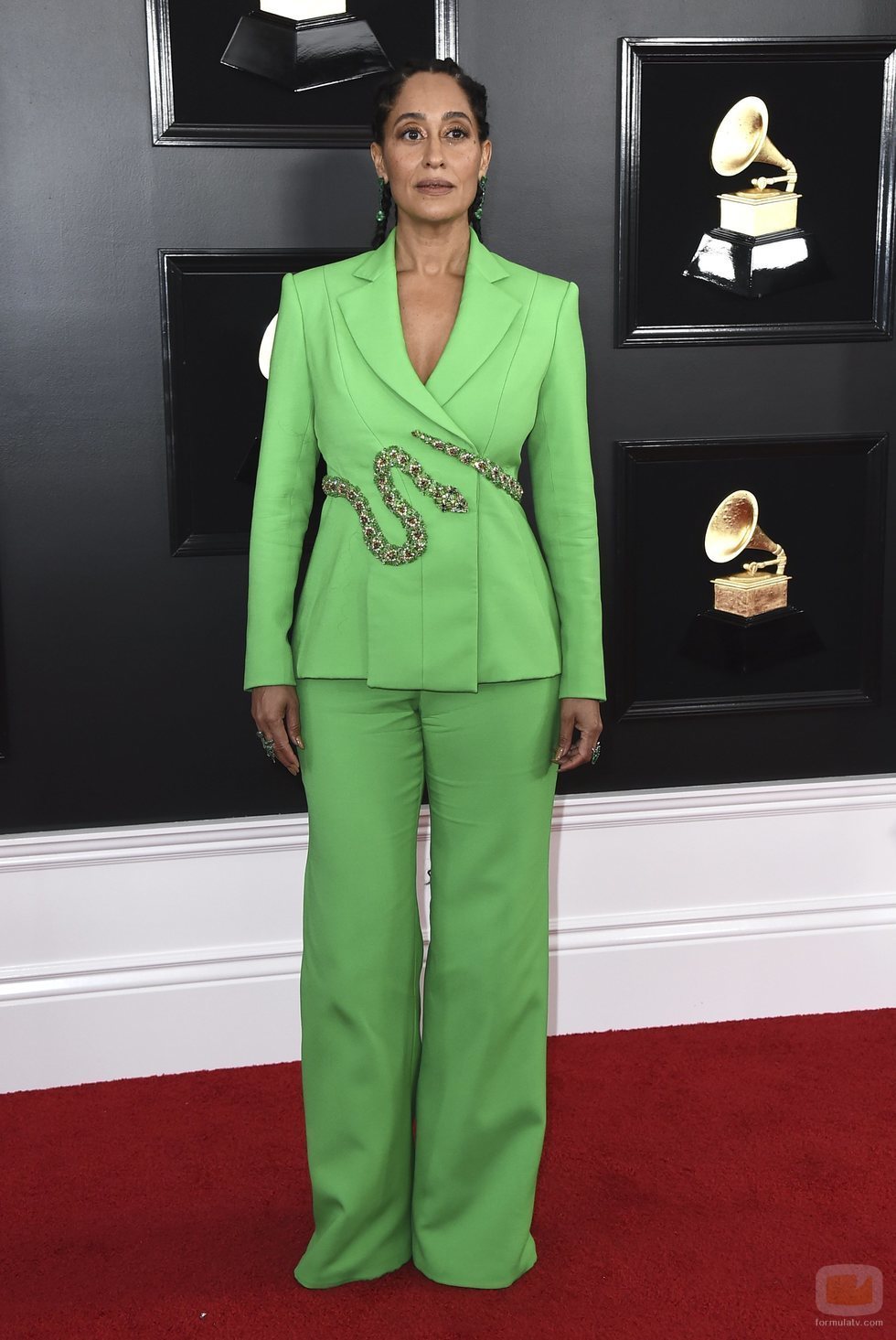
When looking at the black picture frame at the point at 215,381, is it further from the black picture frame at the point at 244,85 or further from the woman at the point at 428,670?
the woman at the point at 428,670

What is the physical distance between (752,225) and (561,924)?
1.50m

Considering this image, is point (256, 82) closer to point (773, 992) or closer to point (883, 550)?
point (883, 550)

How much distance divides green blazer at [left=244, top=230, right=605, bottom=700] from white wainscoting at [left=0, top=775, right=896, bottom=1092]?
35.1 inches

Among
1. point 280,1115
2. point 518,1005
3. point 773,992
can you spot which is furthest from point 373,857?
point 773,992

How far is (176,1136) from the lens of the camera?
246cm

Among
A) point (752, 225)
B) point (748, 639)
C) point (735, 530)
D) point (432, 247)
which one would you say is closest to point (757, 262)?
point (752, 225)

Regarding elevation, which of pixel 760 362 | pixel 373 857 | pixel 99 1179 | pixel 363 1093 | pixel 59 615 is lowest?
pixel 99 1179

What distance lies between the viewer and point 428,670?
6.16 feet

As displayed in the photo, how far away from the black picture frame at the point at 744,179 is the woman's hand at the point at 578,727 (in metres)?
0.98

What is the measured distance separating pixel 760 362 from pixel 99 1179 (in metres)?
2.04

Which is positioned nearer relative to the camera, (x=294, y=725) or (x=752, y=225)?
(x=294, y=725)

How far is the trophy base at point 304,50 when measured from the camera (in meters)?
2.40

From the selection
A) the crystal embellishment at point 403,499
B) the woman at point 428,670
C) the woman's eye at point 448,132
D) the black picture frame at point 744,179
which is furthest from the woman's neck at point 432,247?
the black picture frame at point 744,179

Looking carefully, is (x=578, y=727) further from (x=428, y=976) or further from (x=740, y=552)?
(x=740, y=552)
